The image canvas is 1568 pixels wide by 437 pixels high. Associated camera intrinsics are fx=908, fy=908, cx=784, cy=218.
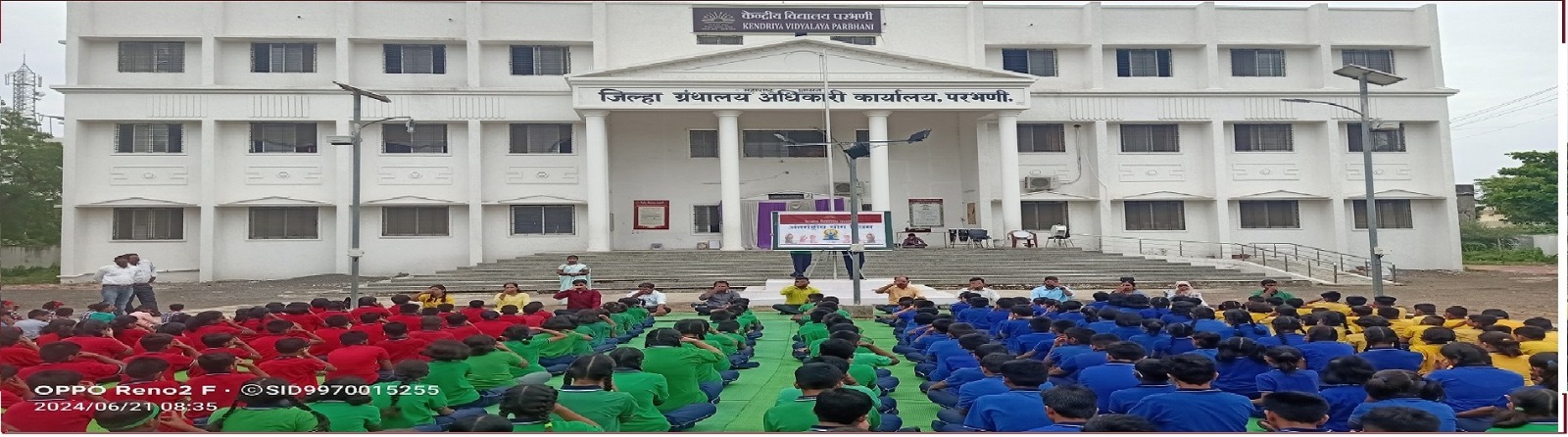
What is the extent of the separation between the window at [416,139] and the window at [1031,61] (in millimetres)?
18788

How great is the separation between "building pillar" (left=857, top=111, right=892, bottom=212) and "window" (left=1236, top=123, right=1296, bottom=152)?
12.9 m

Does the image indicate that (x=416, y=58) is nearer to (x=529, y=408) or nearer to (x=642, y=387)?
(x=642, y=387)

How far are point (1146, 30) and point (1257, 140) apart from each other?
5338mm

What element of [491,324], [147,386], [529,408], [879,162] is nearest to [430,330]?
[491,324]

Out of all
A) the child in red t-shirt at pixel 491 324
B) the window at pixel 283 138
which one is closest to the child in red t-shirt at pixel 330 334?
the child in red t-shirt at pixel 491 324

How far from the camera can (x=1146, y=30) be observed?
31.4 meters

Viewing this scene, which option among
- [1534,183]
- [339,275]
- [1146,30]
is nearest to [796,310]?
[339,275]

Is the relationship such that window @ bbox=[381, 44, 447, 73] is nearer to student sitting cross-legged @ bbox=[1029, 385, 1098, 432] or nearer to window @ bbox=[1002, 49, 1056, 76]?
window @ bbox=[1002, 49, 1056, 76]

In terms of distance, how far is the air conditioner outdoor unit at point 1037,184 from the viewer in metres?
30.5

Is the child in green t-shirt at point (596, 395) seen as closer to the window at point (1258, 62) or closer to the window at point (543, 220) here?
the window at point (543, 220)

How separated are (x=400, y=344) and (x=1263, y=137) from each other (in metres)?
30.8

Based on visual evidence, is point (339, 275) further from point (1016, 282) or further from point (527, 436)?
point (527, 436)

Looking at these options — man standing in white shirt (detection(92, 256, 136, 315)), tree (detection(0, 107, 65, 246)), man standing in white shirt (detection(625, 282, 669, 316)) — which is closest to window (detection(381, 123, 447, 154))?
tree (detection(0, 107, 65, 246))

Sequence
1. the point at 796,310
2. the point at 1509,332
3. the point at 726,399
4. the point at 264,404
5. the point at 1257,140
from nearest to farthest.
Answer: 1. the point at 264,404
2. the point at 1509,332
3. the point at 726,399
4. the point at 796,310
5. the point at 1257,140
